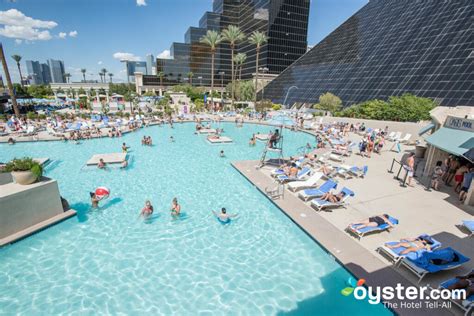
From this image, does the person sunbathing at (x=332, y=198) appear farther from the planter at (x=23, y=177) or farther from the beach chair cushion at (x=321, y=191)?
the planter at (x=23, y=177)

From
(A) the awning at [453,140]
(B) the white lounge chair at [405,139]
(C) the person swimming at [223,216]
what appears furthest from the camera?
(B) the white lounge chair at [405,139]

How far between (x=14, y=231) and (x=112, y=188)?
4497 millimetres

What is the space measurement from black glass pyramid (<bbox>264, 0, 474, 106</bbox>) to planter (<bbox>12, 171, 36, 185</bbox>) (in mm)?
32381

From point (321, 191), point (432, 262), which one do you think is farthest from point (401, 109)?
point (432, 262)

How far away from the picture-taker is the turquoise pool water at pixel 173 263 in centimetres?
573

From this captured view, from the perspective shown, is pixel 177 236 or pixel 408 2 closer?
pixel 177 236

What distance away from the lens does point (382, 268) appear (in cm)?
612

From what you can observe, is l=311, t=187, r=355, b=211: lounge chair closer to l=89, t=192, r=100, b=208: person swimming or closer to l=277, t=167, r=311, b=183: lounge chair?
l=277, t=167, r=311, b=183: lounge chair

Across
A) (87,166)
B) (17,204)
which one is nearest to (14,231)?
(17,204)

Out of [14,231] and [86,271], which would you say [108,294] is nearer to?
[86,271]

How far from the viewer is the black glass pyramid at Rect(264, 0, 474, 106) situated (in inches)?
1053

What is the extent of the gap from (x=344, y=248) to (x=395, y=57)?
36739mm

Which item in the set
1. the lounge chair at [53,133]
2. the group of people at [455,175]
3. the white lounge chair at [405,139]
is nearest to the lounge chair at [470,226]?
the group of people at [455,175]

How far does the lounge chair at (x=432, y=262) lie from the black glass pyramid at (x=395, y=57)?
24774 mm
